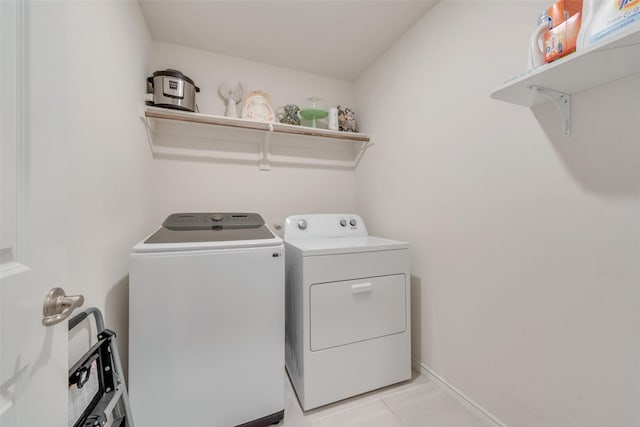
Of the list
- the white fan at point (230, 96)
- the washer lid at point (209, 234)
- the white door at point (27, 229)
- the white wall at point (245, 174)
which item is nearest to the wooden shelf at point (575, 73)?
Result: the washer lid at point (209, 234)

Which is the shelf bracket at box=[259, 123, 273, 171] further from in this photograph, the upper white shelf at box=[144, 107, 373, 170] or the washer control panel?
the washer control panel

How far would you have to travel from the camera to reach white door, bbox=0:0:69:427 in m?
0.43

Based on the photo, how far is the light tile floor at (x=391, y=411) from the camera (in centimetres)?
137

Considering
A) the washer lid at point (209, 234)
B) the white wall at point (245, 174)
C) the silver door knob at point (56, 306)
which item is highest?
the white wall at point (245, 174)

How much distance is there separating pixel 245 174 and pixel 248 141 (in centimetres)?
29

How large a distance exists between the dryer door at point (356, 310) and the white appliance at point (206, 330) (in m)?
0.22

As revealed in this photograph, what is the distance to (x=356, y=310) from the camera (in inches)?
60.3

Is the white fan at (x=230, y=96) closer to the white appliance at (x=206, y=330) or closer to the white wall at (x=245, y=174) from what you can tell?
the white wall at (x=245, y=174)

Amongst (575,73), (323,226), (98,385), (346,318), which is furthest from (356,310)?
(575,73)

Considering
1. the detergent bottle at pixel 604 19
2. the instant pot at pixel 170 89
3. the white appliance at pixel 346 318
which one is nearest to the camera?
the detergent bottle at pixel 604 19

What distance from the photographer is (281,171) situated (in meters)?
2.35

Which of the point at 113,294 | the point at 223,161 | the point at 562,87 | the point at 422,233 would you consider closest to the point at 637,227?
the point at 562,87

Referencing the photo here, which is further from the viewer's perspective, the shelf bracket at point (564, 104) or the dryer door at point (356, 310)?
the dryer door at point (356, 310)

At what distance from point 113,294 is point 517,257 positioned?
6.53 feet
